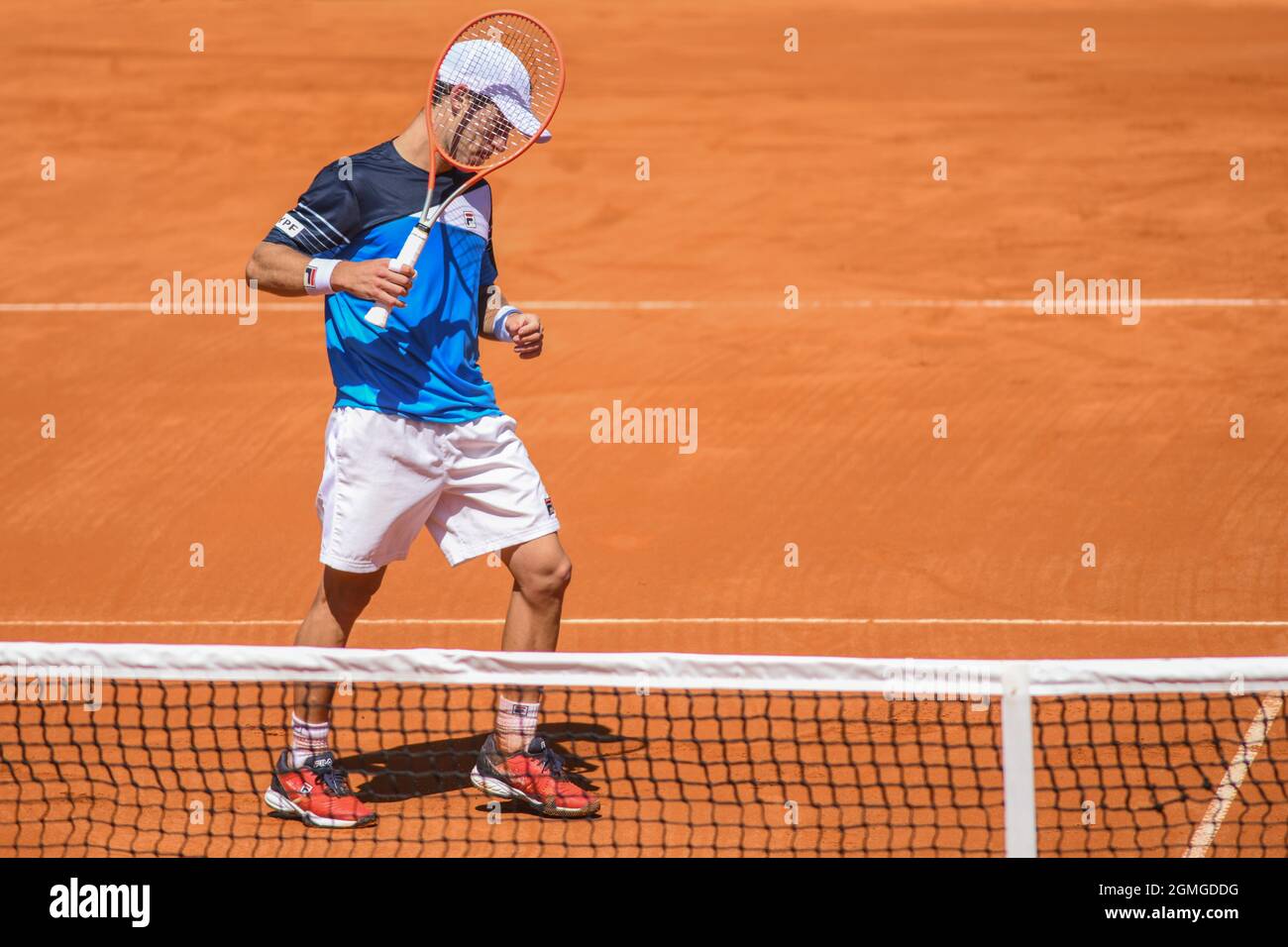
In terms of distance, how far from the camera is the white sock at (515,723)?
490cm

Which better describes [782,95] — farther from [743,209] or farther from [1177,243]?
[1177,243]

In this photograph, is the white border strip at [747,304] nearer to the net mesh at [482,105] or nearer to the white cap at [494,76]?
the net mesh at [482,105]

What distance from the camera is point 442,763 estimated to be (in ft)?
17.7

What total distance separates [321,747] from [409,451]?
3.12 ft

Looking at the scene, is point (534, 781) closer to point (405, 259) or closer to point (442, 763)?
point (442, 763)

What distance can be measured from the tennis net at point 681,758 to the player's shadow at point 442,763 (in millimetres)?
12

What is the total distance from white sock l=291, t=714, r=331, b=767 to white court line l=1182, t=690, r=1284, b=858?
8.45 ft

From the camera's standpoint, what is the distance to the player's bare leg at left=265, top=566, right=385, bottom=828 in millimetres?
4777

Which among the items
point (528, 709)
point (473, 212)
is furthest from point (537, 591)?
point (473, 212)

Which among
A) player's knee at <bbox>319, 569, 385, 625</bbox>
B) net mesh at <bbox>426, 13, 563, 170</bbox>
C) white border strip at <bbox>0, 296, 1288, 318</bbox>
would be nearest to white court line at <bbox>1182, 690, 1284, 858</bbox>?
player's knee at <bbox>319, 569, 385, 625</bbox>

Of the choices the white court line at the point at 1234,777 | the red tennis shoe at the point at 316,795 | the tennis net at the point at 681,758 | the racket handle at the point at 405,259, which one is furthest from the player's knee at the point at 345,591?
the white court line at the point at 1234,777
